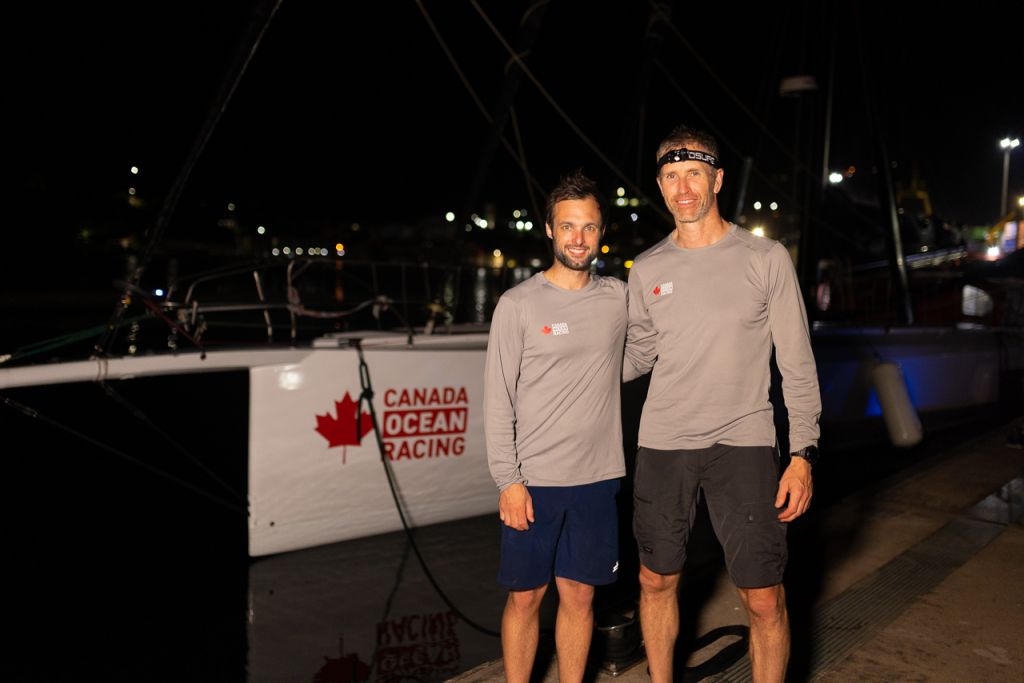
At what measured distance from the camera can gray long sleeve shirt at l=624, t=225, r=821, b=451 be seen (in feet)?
8.48

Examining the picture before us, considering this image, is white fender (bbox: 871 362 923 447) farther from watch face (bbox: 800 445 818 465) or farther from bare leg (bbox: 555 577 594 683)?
bare leg (bbox: 555 577 594 683)

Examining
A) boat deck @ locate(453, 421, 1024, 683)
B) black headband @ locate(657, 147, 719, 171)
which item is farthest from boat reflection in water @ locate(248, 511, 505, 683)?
black headband @ locate(657, 147, 719, 171)

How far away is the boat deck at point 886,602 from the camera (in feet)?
10.3

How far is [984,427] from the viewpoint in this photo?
461 inches

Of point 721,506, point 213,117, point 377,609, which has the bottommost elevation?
point 377,609

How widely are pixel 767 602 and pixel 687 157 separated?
1597 millimetres

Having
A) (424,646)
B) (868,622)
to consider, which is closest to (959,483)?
(868,622)

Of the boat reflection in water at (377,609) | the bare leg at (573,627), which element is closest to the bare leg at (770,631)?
the bare leg at (573,627)

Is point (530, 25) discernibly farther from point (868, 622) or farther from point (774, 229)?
point (774, 229)

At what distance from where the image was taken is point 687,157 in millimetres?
2727

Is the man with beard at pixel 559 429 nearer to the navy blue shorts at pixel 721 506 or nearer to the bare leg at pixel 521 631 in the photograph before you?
the bare leg at pixel 521 631

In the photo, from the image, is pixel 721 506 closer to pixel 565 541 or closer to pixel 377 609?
pixel 565 541

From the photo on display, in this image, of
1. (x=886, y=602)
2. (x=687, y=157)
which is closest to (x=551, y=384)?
(x=687, y=157)

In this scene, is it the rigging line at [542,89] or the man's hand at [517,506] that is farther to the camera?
the rigging line at [542,89]
